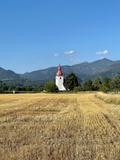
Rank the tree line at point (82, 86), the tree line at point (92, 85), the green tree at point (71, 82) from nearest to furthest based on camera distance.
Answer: the tree line at point (92, 85) → the tree line at point (82, 86) → the green tree at point (71, 82)

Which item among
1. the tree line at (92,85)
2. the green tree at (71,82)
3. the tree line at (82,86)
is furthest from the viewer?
the green tree at (71,82)

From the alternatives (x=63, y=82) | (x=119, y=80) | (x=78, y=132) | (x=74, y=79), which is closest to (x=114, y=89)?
(x=119, y=80)

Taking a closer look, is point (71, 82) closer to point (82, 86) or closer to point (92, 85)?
point (82, 86)

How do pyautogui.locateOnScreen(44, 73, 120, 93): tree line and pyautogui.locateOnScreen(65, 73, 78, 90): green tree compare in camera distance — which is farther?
pyautogui.locateOnScreen(65, 73, 78, 90): green tree

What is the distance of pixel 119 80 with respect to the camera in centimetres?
10044

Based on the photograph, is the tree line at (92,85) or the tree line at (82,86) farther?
the tree line at (82,86)

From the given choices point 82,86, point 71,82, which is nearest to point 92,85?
point 82,86


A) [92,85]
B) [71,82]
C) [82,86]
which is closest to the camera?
[92,85]

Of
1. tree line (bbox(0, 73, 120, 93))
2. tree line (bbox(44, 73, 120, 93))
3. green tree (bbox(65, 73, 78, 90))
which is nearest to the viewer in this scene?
tree line (bbox(44, 73, 120, 93))

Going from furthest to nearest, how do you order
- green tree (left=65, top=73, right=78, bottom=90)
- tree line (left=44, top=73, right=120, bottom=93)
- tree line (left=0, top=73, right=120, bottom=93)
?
green tree (left=65, top=73, right=78, bottom=90)
tree line (left=0, top=73, right=120, bottom=93)
tree line (left=44, top=73, right=120, bottom=93)

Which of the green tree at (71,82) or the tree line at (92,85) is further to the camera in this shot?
the green tree at (71,82)

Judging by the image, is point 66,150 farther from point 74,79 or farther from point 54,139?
point 74,79

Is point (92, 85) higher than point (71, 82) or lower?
lower

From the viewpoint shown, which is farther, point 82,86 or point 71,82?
point 71,82
